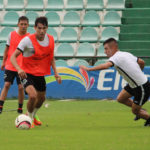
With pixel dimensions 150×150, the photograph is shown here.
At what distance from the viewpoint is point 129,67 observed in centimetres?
909

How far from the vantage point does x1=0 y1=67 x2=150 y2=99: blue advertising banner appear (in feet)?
55.6

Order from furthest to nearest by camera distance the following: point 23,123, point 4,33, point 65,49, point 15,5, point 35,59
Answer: point 15,5
point 4,33
point 65,49
point 35,59
point 23,123

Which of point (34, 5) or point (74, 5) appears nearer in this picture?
point (74, 5)

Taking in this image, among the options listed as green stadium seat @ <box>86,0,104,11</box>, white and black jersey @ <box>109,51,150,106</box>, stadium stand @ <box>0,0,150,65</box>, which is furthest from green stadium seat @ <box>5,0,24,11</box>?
white and black jersey @ <box>109,51,150,106</box>

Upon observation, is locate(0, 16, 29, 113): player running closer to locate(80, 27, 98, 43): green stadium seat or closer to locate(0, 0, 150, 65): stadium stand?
locate(0, 0, 150, 65): stadium stand

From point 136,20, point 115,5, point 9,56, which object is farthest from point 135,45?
point 9,56

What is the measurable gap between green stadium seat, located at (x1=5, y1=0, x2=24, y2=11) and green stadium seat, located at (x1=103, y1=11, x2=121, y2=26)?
3958 millimetres

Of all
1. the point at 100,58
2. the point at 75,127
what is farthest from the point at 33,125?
the point at 100,58

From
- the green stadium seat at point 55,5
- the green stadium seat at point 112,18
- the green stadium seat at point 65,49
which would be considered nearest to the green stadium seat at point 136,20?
the green stadium seat at point 112,18

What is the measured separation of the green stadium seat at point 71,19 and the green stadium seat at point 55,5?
1.05 m

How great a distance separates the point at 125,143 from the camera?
685cm

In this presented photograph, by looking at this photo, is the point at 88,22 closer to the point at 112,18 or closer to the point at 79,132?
the point at 112,18

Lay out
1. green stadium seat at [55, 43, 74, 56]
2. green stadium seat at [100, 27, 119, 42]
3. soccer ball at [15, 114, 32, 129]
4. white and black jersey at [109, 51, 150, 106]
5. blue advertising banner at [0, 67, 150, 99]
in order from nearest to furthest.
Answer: soccer ball at [15, 114, 32, 129] → white and black jersey at [109, 51, 150, 106] → blue advertising banner at [0, 67, 150, 99] → green stadium seat at [55, 43, 74, 56] → green stadium seat at [100, 27, 119, 42]

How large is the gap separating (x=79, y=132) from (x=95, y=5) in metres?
14.6
